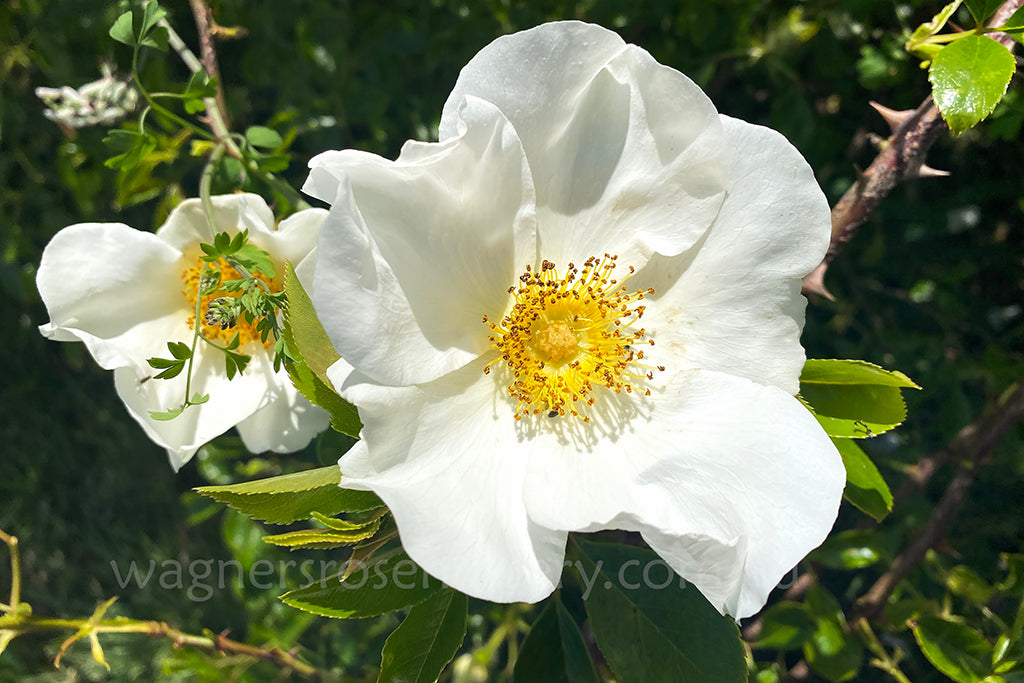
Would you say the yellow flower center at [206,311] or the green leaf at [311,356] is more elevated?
the green leaf at [311,356]

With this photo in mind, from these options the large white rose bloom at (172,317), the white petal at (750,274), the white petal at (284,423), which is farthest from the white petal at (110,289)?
the white petal at (750,274)

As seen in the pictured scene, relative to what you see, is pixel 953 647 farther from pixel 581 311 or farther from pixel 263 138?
pixel 263 138

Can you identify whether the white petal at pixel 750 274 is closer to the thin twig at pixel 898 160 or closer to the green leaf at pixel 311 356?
the thin twig at pixel 898 160

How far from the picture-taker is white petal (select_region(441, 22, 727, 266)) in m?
0.90

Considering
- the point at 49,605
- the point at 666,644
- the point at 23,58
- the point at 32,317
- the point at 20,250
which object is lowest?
the point at 49,605

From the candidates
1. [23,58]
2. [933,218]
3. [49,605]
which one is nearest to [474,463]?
[933,218]

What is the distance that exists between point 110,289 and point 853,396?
1.15m

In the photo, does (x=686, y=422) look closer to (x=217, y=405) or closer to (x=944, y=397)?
(x=217, y=405)

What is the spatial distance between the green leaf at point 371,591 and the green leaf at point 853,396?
624 millimetres

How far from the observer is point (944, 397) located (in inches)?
70.4

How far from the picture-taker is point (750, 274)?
100 centimetres

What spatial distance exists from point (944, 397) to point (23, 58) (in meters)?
2.34

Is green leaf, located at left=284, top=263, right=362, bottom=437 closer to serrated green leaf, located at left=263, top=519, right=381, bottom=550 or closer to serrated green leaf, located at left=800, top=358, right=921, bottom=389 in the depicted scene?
serrated green leaf, located at left=263, top=519, right=381, bottom=550

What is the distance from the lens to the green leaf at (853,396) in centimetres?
101
